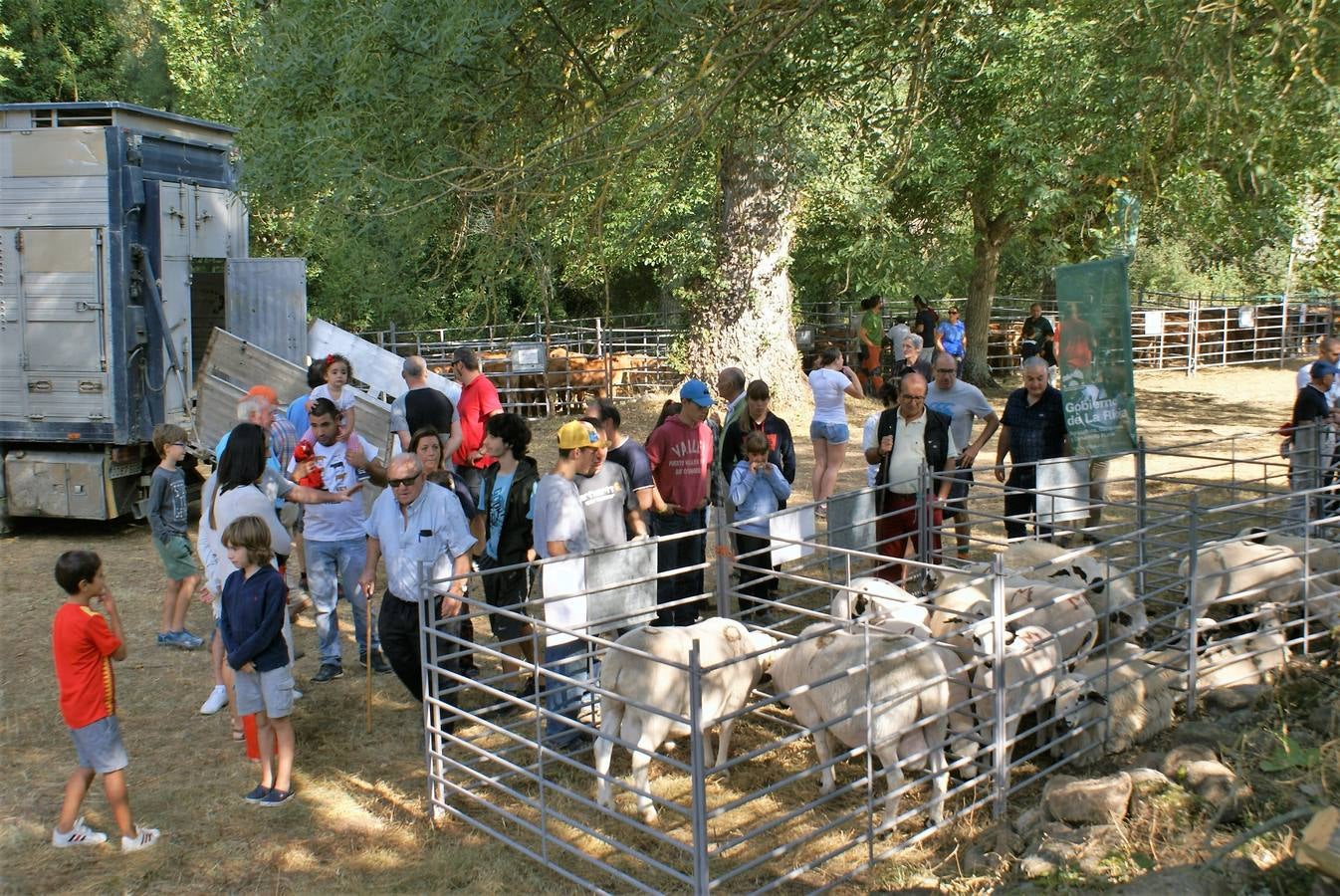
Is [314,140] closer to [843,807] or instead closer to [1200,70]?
[843,807]

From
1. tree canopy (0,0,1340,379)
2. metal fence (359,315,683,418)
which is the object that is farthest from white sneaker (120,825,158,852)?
metal fence (359,315,683,418)

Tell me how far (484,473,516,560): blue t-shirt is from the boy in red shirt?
6.96 feet

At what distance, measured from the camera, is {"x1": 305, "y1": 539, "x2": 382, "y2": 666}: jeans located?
7.27m

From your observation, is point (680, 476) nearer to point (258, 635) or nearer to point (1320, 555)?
point (258, 635)

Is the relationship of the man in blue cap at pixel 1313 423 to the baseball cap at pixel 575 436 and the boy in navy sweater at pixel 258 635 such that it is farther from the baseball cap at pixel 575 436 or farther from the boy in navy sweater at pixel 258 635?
the boy in navy sweater at pixel 258 635

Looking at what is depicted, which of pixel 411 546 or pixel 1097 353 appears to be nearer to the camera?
pixel 411 546

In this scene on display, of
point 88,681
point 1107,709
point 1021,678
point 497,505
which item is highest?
point 497,505

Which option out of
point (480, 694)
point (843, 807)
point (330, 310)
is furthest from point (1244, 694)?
point (330, 310)

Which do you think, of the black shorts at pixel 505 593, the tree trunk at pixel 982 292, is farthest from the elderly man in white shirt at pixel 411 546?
the tree trunk at pixel 982 292

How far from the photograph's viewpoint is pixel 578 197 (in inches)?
298

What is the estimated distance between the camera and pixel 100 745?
5207 mm

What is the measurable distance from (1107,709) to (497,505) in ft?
11.1

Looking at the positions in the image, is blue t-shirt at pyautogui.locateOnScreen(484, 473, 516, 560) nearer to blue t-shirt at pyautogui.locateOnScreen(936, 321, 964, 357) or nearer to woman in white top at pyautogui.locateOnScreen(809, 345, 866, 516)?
woman in white top at pyautogui.locateOnScreen(809, 345, 866, 516)

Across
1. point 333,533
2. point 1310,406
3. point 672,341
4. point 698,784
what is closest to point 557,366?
point 672,341
